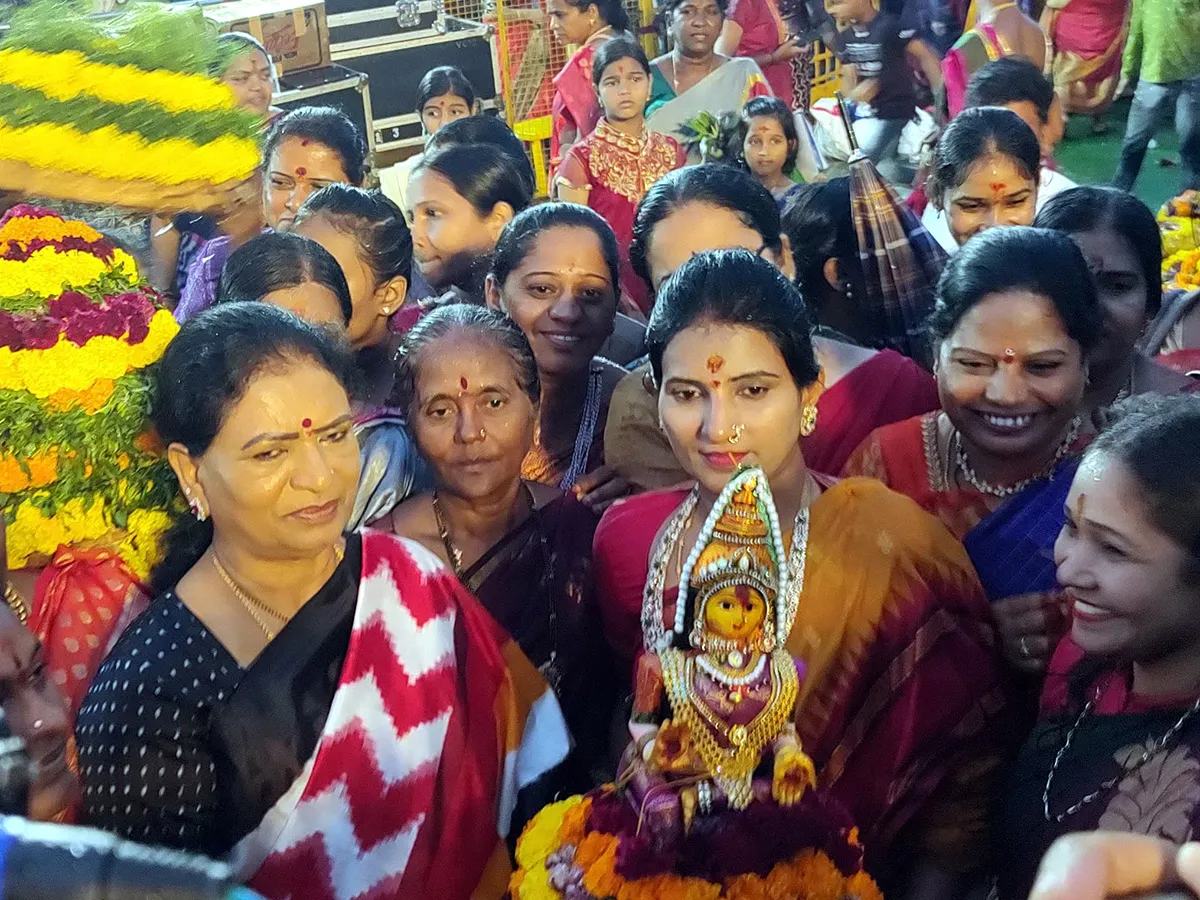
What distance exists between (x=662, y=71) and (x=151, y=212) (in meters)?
4.76

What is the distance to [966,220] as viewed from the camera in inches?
132

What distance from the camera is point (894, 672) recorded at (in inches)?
78.9

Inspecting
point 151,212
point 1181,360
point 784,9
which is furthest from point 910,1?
point 151,212

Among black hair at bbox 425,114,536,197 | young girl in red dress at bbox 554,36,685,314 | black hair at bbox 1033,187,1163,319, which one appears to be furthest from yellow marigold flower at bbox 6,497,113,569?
young girl in red dress at bbox 554,36,685,314

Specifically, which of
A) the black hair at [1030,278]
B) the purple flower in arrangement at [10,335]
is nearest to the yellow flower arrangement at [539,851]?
the purple flower in arrangement at [10,335]

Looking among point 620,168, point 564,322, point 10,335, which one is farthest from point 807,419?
point 620,168

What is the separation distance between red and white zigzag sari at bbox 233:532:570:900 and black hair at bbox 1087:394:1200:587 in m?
1.11

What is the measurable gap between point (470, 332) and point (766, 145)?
3.20 metres

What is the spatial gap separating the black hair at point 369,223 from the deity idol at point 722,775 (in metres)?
1.86

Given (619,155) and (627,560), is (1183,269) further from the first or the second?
(627,560)

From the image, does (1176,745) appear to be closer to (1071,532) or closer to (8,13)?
(1071,532)

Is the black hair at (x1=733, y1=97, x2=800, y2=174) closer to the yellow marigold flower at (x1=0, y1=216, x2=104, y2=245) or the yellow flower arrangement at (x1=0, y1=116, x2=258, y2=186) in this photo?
the yellow flower arrangement at (x1=0, y1=116, x2=258, y2=186)

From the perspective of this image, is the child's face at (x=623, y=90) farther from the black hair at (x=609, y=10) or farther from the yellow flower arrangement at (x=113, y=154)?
the yellow flower arrangement at (x=113, y=154)

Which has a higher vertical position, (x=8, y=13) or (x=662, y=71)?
(x=8, y=13)
